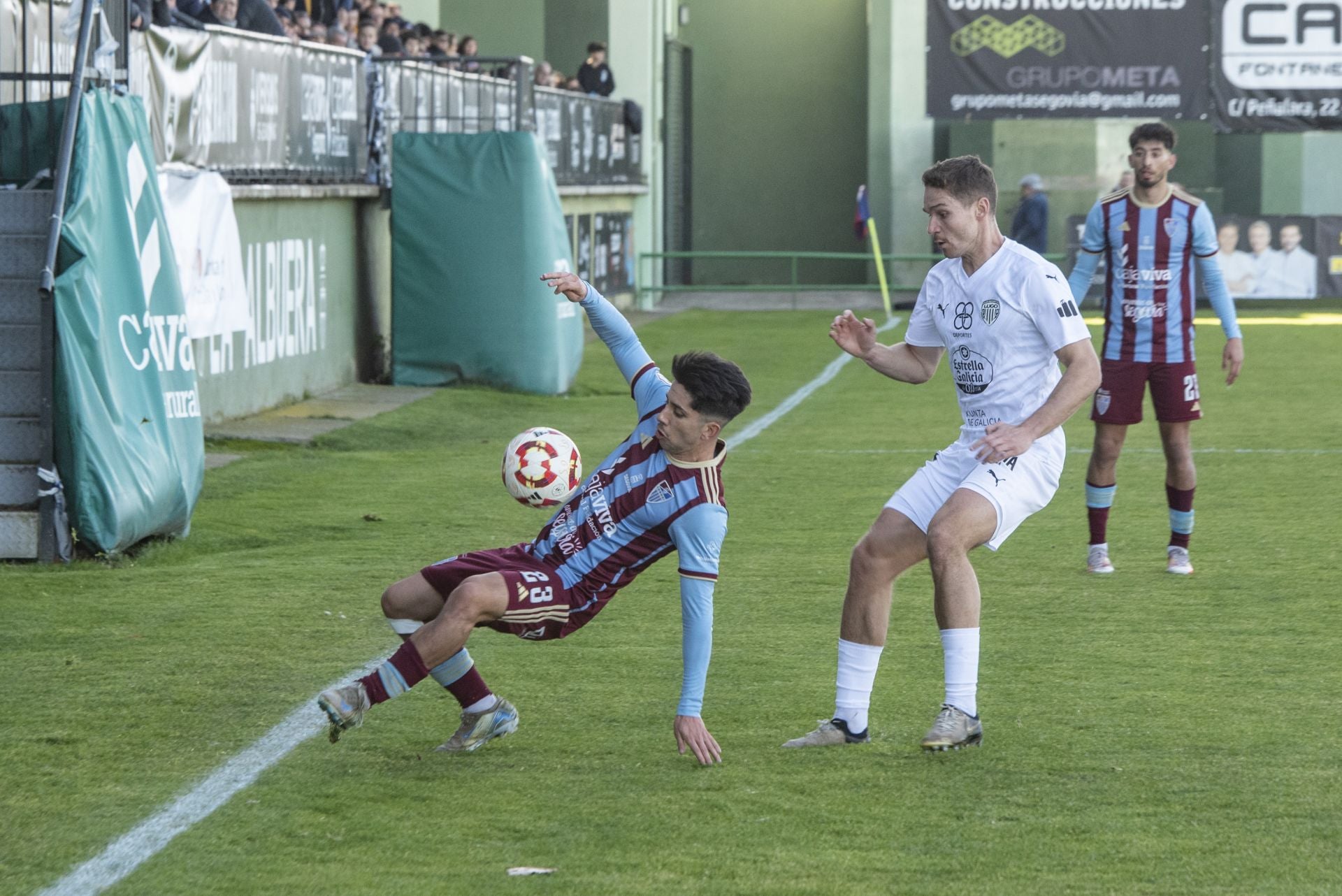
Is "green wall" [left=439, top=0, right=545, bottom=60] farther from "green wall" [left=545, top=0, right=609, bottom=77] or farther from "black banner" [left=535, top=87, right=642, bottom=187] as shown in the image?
"black banner" [left=535, top=87, right=642, bottom=187]

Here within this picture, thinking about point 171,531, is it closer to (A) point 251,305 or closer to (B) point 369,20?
(A) point 251,305

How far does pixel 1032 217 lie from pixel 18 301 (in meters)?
20.7

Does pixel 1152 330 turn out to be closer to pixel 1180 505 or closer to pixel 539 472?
pixel 1180 505

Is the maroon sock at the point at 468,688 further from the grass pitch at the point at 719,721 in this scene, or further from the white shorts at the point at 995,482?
the white shorts at the point at 995,482

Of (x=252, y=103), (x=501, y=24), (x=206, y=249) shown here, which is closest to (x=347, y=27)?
(x=252, y=103)

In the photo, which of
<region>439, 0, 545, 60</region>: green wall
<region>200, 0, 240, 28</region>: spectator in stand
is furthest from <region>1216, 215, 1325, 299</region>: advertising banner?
<region>200, 0, 240, 28</region>: spectator in stand

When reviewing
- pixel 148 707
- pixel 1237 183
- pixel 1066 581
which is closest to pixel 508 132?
pixel 1066 581

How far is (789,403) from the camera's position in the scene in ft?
55.2

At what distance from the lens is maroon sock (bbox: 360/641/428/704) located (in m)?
4.90

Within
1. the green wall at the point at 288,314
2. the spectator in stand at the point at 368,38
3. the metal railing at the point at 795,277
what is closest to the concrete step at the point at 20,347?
the green wall at the point at 288,314

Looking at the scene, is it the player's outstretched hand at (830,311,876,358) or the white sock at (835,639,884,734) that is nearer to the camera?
the white sock at (835,639,884,734)

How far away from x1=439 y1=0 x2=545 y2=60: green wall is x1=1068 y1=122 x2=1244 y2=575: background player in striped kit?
26.9m

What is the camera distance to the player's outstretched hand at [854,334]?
226 inches

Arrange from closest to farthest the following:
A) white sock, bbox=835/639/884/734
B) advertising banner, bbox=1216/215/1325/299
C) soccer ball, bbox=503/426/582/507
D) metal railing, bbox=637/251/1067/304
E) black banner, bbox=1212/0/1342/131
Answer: white sock, bbox=835/639/884/734 < soccer ball, bbox=503/426/582/507 < advertising banner, bbox=1216/215/1325/299 < metal railing, bbox=637/251/1067/304 < black banner, bbox=1212/0/1342/131
